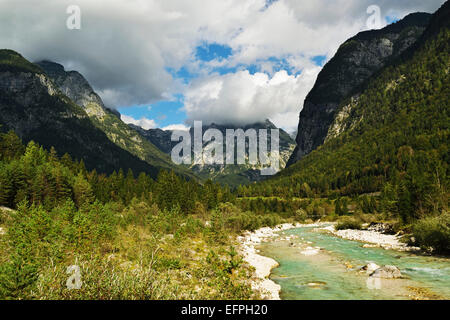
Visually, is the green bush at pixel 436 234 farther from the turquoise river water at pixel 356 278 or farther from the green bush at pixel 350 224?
the green bush at pixel 350 224

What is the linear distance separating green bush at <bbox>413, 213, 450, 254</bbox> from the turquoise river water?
2.96m

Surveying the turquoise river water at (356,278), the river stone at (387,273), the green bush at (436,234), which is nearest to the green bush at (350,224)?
the turquoise river water at (356,278)

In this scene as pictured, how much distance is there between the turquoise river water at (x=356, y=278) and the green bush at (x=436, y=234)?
117 inches

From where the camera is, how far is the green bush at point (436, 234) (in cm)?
3428

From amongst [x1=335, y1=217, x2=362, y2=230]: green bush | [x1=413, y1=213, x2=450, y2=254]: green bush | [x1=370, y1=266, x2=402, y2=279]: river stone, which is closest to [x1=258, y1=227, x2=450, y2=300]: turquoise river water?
[x1=370, y1=266, x2=402, y2=279]: river stone

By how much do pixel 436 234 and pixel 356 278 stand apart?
1804 centimetres

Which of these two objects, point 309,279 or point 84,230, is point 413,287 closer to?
point 309,279

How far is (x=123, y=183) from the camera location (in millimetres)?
126875

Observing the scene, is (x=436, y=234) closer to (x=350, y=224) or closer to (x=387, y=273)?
(x=387, y=273)

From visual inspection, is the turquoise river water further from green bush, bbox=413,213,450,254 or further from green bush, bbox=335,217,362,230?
green bush, bbox=335,217,362,230

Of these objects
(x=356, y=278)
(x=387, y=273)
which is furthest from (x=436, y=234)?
(x=356, y=278)

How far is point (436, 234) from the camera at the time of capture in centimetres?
3584
